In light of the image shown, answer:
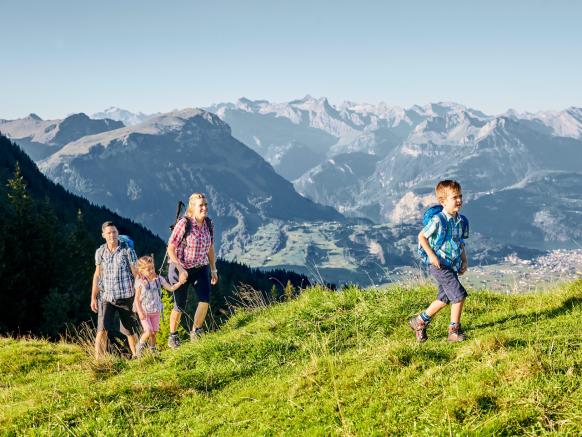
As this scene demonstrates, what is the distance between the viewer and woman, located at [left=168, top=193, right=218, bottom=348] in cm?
1192

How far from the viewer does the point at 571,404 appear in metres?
5.07

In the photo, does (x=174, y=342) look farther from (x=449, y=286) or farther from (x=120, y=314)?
(x=449, y=286)

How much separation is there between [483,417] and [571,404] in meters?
0.88

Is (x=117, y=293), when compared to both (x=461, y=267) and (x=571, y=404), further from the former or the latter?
(x=571, y=404)

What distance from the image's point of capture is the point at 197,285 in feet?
40.7

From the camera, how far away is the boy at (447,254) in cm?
916

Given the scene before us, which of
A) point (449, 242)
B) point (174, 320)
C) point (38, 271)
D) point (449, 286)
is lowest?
point (38, 271)

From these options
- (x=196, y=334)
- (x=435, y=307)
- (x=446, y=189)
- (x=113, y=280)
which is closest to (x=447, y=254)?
(x=435, y=307)

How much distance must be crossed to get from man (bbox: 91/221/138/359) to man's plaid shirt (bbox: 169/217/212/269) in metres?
1.42

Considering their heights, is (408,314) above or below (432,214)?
below

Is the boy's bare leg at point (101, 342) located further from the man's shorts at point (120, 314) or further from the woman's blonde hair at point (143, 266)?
the woman's blonde hair at point (143, 266)

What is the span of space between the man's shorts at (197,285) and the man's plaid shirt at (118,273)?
4.30 ft

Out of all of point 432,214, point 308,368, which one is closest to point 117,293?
point 308,368

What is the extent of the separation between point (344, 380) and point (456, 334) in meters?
3.05
